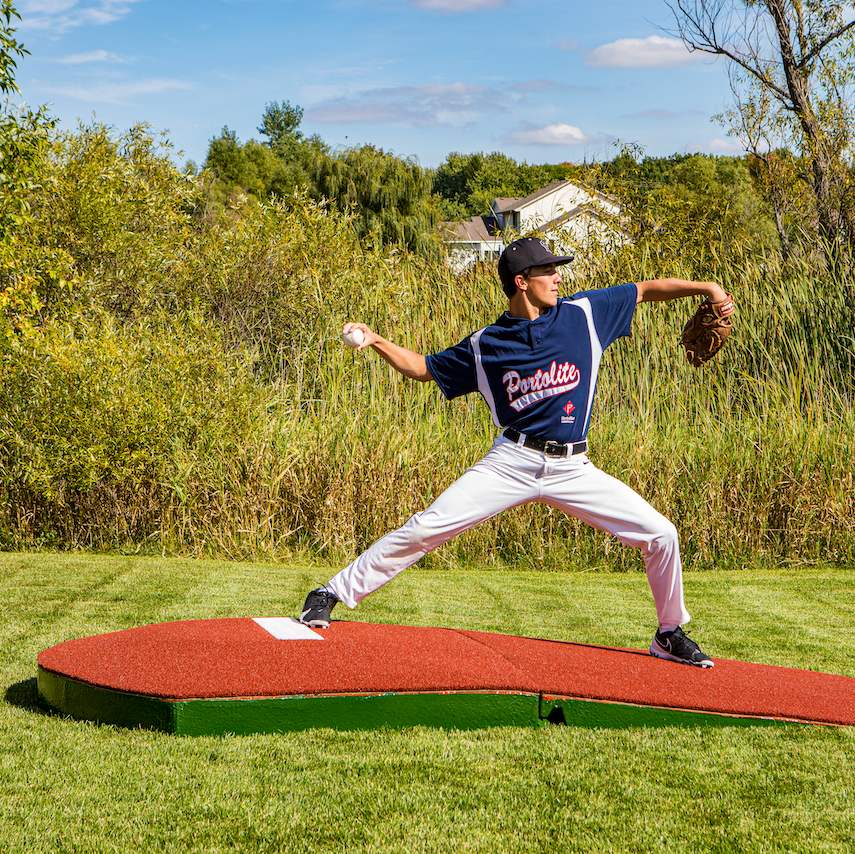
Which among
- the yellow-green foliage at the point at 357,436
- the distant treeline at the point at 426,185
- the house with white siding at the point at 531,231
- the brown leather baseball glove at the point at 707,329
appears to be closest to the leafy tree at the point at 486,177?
the distant treeline at the point at 426,185

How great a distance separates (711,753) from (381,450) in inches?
200

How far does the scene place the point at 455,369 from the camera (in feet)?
15.1

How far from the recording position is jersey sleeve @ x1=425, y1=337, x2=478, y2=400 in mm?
4590

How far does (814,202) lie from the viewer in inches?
497

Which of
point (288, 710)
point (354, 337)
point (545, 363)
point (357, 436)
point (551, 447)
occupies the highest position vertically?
point (354, 337)

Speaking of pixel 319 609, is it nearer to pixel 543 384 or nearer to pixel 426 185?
pixel 543 384

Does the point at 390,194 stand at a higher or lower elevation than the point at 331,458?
higher

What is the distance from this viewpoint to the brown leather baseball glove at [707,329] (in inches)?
179

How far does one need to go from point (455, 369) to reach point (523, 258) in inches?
26.1

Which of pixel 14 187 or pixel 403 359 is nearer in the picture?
pixel 403 359

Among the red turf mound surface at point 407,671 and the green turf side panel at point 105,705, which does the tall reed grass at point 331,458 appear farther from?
the green turf side panel at point 105,705

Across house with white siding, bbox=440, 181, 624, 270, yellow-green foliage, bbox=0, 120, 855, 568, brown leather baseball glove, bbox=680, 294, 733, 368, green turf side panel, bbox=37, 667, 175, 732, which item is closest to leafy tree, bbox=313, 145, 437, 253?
house with white siding, bbox=440, 181, 624, 270

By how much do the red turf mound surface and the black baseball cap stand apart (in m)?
1.91

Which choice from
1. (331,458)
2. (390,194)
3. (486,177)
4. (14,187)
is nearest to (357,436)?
(331,458)
